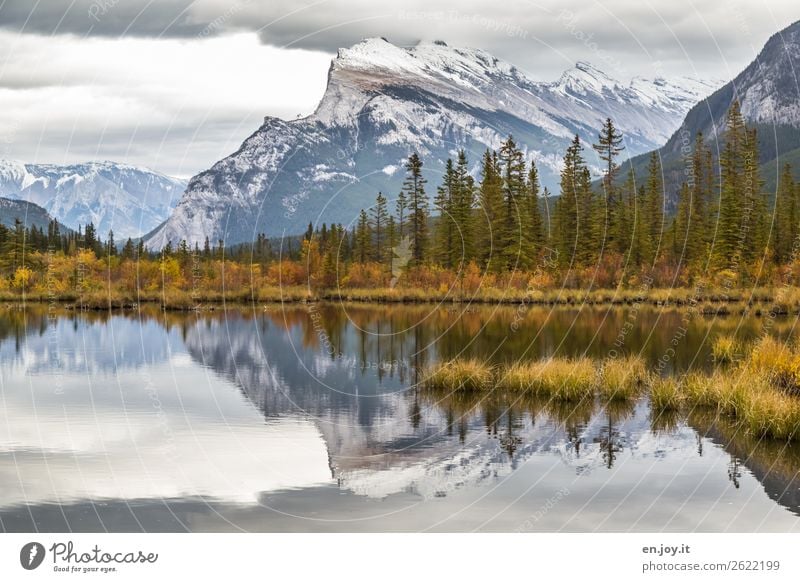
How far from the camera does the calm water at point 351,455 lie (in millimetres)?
18469

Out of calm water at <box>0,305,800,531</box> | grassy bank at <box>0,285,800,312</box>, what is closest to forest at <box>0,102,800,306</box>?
grassy bank at <box>0,285,800,312</box>

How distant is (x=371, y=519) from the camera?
1842 cm

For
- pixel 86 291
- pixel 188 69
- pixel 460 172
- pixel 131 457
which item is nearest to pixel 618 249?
pixel 460 172

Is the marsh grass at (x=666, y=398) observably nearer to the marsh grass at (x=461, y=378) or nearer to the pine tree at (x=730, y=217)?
the marsh grass at (x=461, y=378)

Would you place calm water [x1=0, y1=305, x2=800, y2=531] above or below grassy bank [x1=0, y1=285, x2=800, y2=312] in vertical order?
below

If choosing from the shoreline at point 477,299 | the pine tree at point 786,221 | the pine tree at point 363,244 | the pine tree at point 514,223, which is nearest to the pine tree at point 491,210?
the pine tree at point 514,223

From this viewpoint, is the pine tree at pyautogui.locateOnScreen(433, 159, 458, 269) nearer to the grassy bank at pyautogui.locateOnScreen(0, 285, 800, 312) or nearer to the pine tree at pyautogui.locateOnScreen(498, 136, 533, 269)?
the pine tree at pyautogui.locateOnScreen(498, 136, 533, 269)

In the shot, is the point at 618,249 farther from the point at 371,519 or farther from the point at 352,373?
the point at 371,519

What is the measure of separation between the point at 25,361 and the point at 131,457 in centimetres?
2177

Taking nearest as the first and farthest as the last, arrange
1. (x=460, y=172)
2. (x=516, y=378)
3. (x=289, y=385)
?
(x=516, y=378) < (x=289, y=385) < (x=460, y=172)

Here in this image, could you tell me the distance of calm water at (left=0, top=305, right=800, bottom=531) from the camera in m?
18.5

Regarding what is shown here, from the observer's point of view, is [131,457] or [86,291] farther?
[86,291]
